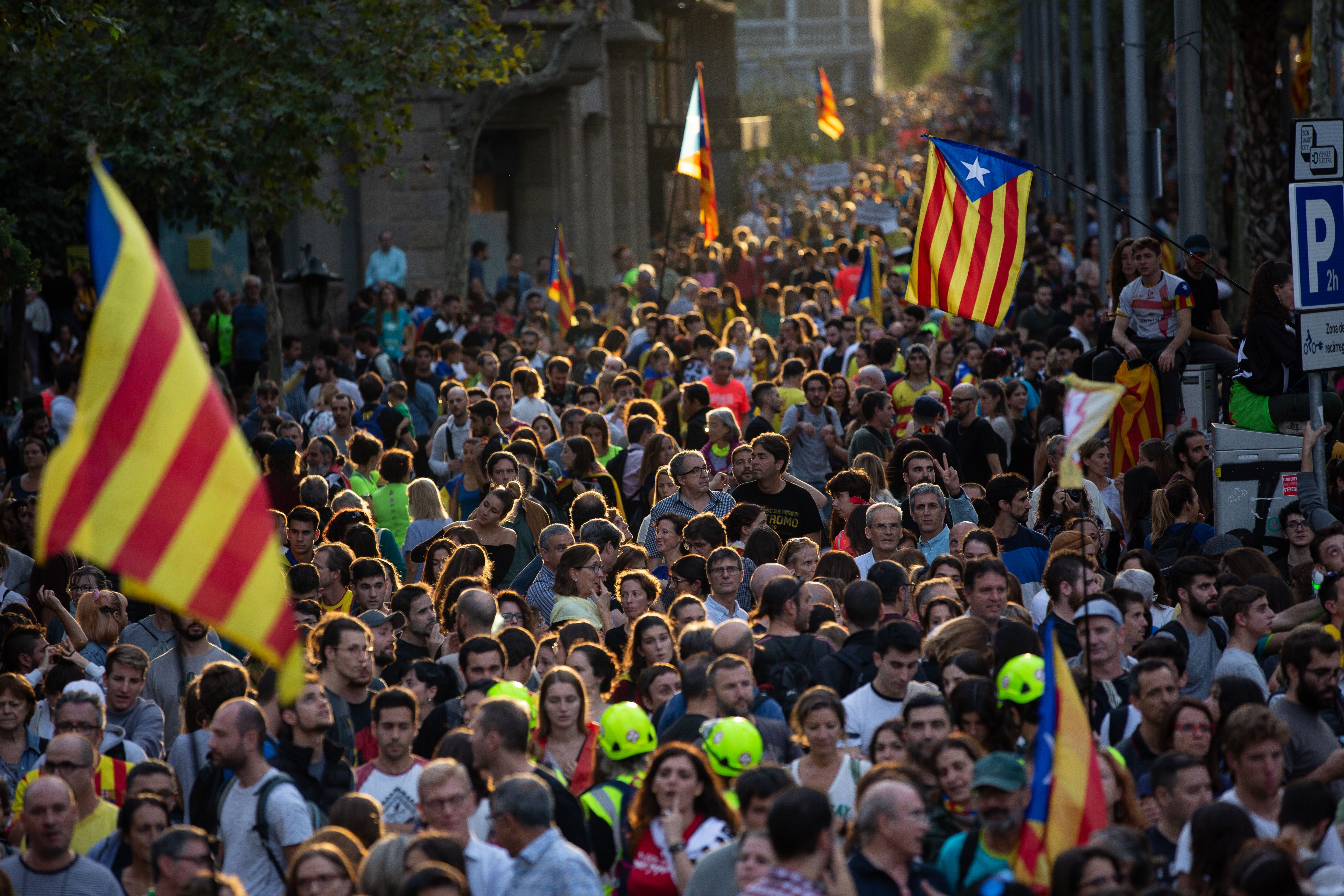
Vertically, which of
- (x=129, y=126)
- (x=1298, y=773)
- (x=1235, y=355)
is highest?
(x=129, y=126)

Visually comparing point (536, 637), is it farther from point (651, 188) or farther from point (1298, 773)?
point (651, 188)

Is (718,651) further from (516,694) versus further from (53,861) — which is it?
(53,861)

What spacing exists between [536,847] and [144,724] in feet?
10.5

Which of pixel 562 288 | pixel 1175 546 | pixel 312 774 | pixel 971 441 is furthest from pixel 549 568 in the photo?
pixel 562 288

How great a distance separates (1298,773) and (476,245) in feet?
69.3

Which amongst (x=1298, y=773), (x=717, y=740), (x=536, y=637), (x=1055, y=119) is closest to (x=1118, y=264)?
(x=536, y=637)

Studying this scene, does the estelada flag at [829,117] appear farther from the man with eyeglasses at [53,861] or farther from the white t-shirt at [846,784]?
the man with eyeglasses at [53,861]

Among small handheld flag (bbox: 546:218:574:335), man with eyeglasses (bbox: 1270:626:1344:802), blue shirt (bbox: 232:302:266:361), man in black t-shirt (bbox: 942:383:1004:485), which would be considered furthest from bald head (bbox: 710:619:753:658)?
small handheld flag (bbox: 546:218:574:335)

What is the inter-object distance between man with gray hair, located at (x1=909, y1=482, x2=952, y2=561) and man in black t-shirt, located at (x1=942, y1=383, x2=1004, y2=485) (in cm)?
228

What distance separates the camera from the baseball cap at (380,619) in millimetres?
8578

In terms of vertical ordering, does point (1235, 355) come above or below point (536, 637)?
above

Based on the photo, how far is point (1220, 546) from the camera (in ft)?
31.3

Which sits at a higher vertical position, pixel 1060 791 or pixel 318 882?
pixel 1060 791

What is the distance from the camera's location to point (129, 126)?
17.0 metres
